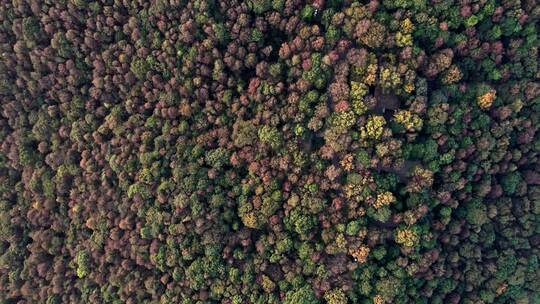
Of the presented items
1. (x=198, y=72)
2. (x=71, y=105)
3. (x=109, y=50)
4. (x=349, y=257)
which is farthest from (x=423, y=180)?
(x=71, y=105)

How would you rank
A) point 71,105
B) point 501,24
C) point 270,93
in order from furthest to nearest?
point 71,105 < point 270,93 < point 501,24

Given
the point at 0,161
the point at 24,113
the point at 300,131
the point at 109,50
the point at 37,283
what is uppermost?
the point at 109,50

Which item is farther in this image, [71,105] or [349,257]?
[71,105]

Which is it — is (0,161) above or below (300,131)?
below

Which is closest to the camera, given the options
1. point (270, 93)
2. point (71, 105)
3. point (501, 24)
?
point (501, 24)

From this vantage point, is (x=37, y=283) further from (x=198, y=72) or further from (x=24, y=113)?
(x=198, y=72)

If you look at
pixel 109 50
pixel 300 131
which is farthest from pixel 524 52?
pixel 109 50

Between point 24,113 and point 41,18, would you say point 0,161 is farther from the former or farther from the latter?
point 41,18
